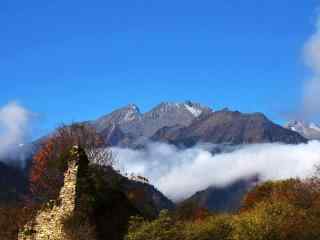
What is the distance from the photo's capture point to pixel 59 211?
47.6m

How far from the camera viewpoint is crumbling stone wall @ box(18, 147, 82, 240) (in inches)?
1855

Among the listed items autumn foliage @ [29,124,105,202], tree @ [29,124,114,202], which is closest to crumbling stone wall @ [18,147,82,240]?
autumn foliage @ [29,124,105,202]

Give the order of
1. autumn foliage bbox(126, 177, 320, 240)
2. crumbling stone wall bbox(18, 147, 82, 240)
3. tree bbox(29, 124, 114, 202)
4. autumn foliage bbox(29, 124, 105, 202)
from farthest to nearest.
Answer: tree bbox(29, 124, 114, 202) < autumn foliage bbox(29, 124, 105, 202) < autumn foliage bbox(126, 177, 320, 240) < crumbling stone wall bbox(18, 147, 82, 240)

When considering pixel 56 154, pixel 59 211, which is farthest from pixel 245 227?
pixel 56 154

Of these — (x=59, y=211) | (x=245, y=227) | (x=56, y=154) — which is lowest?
(x=245, y=227)

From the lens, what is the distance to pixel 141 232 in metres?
47.3

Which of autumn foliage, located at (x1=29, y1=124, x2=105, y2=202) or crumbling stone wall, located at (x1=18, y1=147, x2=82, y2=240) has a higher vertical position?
autumn foliage, located at (x1=29, y1=124, x2=105, y2=202)

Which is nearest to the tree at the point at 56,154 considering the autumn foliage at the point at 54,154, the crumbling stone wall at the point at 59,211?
the autumn foliage at the point at 54,154

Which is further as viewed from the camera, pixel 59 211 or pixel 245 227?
pixel 245 227

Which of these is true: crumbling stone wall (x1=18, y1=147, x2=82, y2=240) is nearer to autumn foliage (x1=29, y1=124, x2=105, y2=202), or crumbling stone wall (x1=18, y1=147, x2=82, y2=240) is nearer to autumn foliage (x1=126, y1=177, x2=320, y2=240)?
autumn foliage (x1=126, y1=177, x2=320, y2=240)

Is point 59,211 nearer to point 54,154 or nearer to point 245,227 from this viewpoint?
point 245,227

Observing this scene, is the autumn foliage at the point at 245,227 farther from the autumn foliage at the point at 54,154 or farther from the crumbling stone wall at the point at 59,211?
the autumn foliage at the point at 54,154

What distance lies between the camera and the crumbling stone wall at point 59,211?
1855 inches

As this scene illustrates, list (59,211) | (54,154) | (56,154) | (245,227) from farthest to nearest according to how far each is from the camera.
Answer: (54,154)
(56,154)
(245,227)
(59,211)
